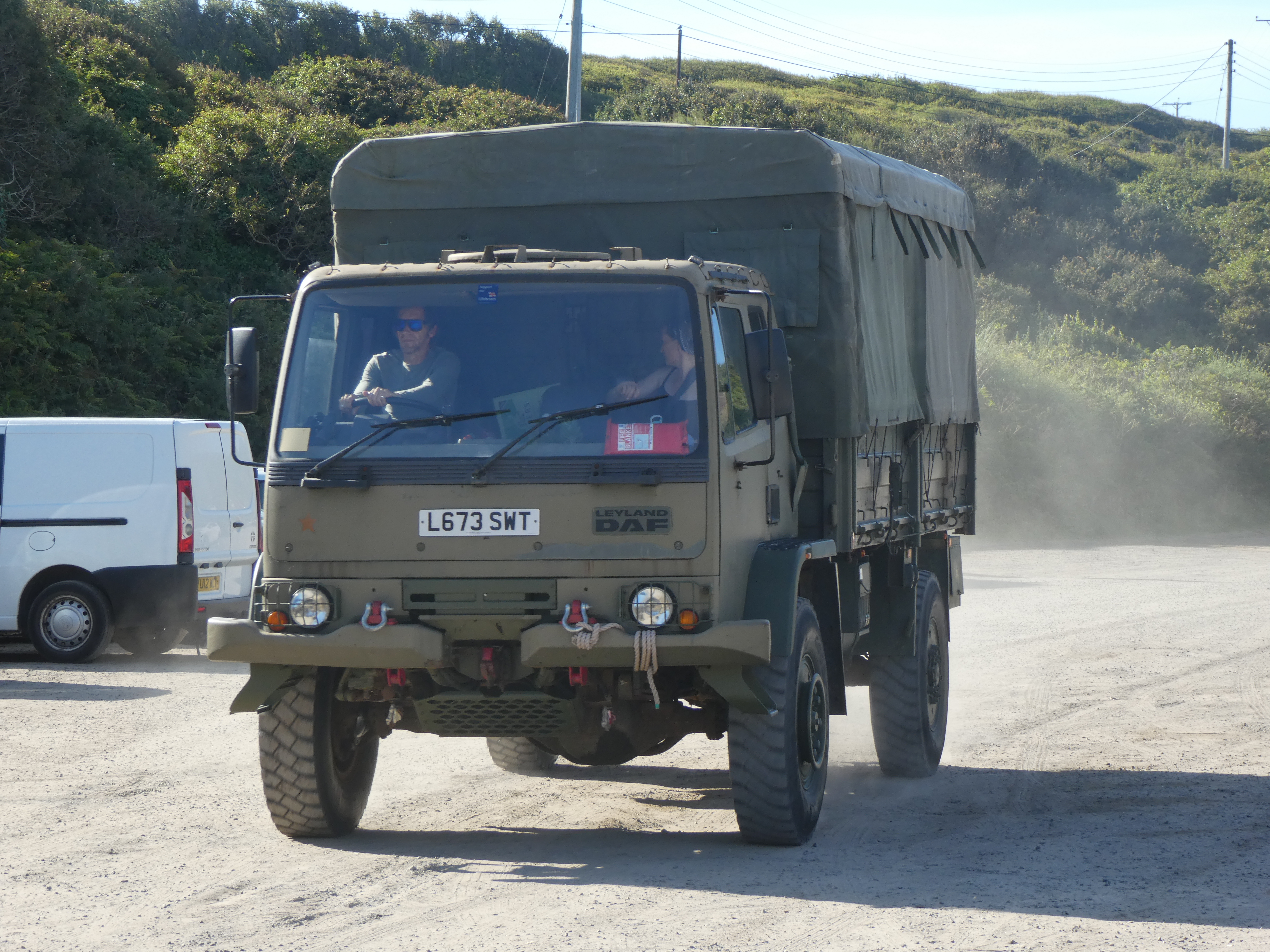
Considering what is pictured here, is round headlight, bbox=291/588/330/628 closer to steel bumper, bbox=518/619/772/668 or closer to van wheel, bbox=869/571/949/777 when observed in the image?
steel bumper, bbox=518/619/772/668

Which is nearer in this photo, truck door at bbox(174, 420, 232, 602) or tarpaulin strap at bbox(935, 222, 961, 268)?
tarpaulin strap at bbox(935, 222, 961, 268)

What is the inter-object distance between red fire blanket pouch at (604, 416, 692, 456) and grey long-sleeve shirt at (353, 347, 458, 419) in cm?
69

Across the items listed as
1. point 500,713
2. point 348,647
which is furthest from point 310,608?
point 500,713

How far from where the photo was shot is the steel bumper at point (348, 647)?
6.31 meters

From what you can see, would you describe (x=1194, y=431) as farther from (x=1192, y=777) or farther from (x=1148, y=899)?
(x=1148, y=899)

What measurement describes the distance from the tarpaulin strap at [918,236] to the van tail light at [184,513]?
721 centimetres

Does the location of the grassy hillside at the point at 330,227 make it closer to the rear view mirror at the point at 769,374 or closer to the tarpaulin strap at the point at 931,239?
the tarpaulin strap at the point at 931,239

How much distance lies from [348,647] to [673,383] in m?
1.69

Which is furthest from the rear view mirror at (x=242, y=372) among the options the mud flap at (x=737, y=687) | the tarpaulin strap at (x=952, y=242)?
the tarpaulin strap at (x=952, y=242)

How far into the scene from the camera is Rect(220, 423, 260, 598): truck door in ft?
47.6

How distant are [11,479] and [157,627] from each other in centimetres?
179

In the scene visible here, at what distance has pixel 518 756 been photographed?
912 centimetres

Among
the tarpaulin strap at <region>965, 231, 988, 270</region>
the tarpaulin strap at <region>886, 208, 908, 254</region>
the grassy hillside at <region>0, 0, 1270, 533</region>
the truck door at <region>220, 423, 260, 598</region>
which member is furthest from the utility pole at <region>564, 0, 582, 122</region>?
the tarpaulin strap at <region>886, 208, 908, 254</region>

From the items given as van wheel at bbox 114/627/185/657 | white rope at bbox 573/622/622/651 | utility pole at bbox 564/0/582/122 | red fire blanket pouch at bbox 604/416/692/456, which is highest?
utility pole at bbox 564/0/582/122
